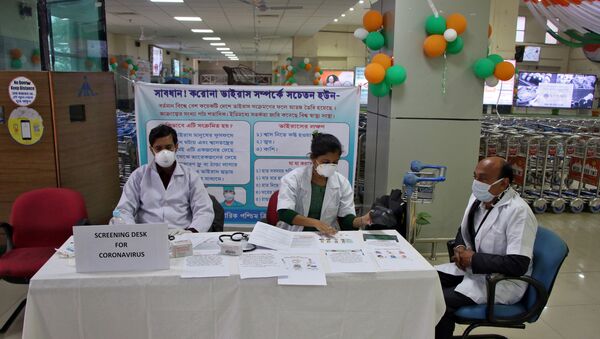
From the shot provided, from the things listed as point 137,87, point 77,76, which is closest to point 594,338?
point 137,87

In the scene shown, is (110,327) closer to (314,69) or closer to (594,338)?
(594,338)

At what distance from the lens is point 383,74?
3736mm

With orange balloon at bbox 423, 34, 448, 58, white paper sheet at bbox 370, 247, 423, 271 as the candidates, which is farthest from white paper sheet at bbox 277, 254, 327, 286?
orange balloon at bbox 423, 34, 448, 58

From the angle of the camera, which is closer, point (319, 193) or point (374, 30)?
point (319, 193)

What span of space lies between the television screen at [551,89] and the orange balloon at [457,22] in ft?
18.2

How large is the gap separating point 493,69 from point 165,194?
2.74 meters

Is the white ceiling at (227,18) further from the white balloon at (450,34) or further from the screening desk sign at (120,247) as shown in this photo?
the screening desk sign at (120,247)

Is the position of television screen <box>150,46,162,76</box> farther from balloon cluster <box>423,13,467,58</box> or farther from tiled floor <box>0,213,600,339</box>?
tiled floor <box>0,213,600,339</box>

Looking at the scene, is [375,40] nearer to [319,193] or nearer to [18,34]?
[319,193]

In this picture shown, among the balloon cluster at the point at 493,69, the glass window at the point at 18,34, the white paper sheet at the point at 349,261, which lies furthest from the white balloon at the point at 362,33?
the glass window at the point at 18,34

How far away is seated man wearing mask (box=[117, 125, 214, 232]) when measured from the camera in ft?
9.07

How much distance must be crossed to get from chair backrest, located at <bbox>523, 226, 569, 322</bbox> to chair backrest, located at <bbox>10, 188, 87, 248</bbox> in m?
2.64

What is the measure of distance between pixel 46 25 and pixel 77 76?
64 centimetres

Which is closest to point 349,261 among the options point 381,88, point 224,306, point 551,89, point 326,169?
point 224,306
